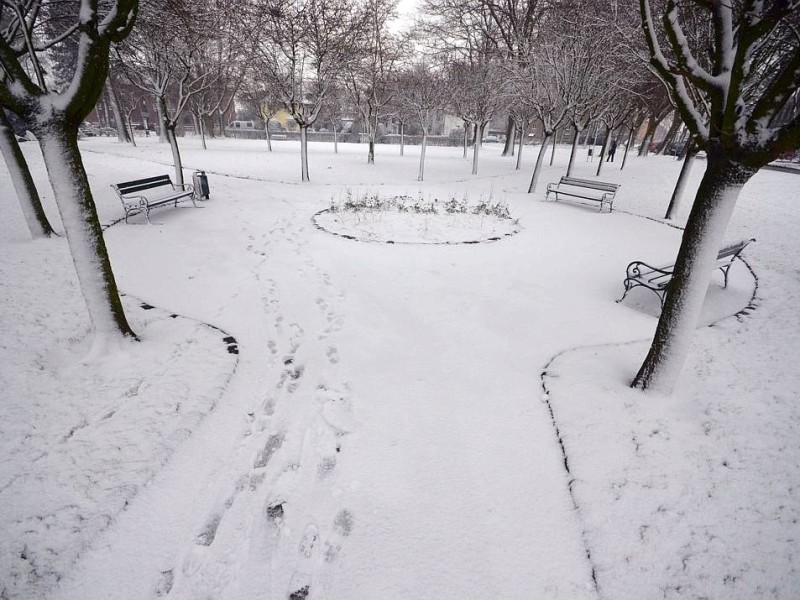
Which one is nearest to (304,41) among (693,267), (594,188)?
(594,188)

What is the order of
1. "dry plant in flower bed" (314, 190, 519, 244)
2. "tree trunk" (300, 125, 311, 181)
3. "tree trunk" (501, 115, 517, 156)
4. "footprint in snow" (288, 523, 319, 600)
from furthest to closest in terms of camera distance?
"tree trunk" (501, 115, 517, 156)
"tree trunk" (300, 125, 311, 181)
"dry plant in flower bed" (314, 190, 519, 244)
"footprint in snow" (288, 523, 319, 600)

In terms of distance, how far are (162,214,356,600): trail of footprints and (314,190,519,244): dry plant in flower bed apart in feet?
15.4

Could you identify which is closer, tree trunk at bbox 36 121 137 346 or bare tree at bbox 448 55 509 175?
tree trunk at bbox 36 121 137 346

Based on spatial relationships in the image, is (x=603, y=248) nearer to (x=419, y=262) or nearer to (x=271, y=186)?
(x=419, y=262)

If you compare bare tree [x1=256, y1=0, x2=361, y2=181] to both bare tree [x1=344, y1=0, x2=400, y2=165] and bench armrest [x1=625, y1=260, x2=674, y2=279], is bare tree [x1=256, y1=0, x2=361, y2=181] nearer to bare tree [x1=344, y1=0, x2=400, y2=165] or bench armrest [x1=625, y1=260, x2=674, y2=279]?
bare tree [x1=344, y1=0, x2=400, y2=165]

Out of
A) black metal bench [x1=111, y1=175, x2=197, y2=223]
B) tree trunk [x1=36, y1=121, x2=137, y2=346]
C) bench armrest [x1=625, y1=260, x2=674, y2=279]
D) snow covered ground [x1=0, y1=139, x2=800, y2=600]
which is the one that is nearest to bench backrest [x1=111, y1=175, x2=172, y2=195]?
black metal bench [x1=111, y1=175, x2=197, y2=223]

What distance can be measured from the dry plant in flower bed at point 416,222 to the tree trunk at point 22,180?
4.86 m

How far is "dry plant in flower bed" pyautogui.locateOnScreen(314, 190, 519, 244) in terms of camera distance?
8.12 metres

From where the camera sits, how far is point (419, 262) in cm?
680

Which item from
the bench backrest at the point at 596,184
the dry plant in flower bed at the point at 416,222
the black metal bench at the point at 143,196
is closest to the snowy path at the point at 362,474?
the dry plant in flower bed at the point at 416,222

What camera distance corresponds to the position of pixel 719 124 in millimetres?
2732

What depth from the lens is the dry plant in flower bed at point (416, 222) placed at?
8.12 meters

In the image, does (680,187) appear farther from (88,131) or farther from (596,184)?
(88,131)

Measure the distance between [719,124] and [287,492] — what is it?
13.0ft
